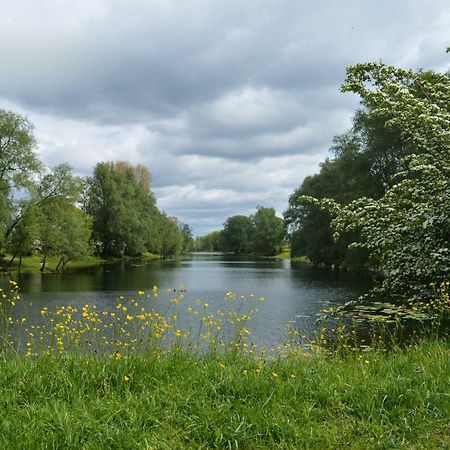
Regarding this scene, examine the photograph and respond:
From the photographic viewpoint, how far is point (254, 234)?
13925 centimetres

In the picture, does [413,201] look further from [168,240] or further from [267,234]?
[267,234]

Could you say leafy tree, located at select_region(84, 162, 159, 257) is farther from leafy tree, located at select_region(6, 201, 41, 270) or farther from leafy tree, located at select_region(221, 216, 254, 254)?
leafy tree, located at select_region(221, 216, 254, 254)

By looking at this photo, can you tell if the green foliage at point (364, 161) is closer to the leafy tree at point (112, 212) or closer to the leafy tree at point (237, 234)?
the leafy tree at point (112, 212)

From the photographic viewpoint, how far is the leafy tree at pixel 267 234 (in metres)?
130

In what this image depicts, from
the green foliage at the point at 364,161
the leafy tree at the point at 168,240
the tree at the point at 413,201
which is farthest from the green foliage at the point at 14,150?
the leafy tree at the point at 168,240

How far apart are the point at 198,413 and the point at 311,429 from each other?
93 centimetres

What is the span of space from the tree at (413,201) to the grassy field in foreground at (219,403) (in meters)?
3.96

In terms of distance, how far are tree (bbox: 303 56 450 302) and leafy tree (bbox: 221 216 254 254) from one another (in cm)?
14229

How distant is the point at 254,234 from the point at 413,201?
424 ft

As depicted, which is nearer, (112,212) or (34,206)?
(34,206)

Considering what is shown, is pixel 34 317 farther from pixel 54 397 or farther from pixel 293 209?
pixel 293 209

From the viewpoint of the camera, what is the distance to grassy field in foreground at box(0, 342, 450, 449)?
11.9ft

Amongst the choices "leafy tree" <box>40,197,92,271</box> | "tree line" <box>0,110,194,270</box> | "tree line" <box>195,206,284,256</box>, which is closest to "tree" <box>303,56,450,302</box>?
"tree line" <box>0,110,194,270</box>

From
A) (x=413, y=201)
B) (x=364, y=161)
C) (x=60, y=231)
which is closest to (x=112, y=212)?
(x=60, y=231)
